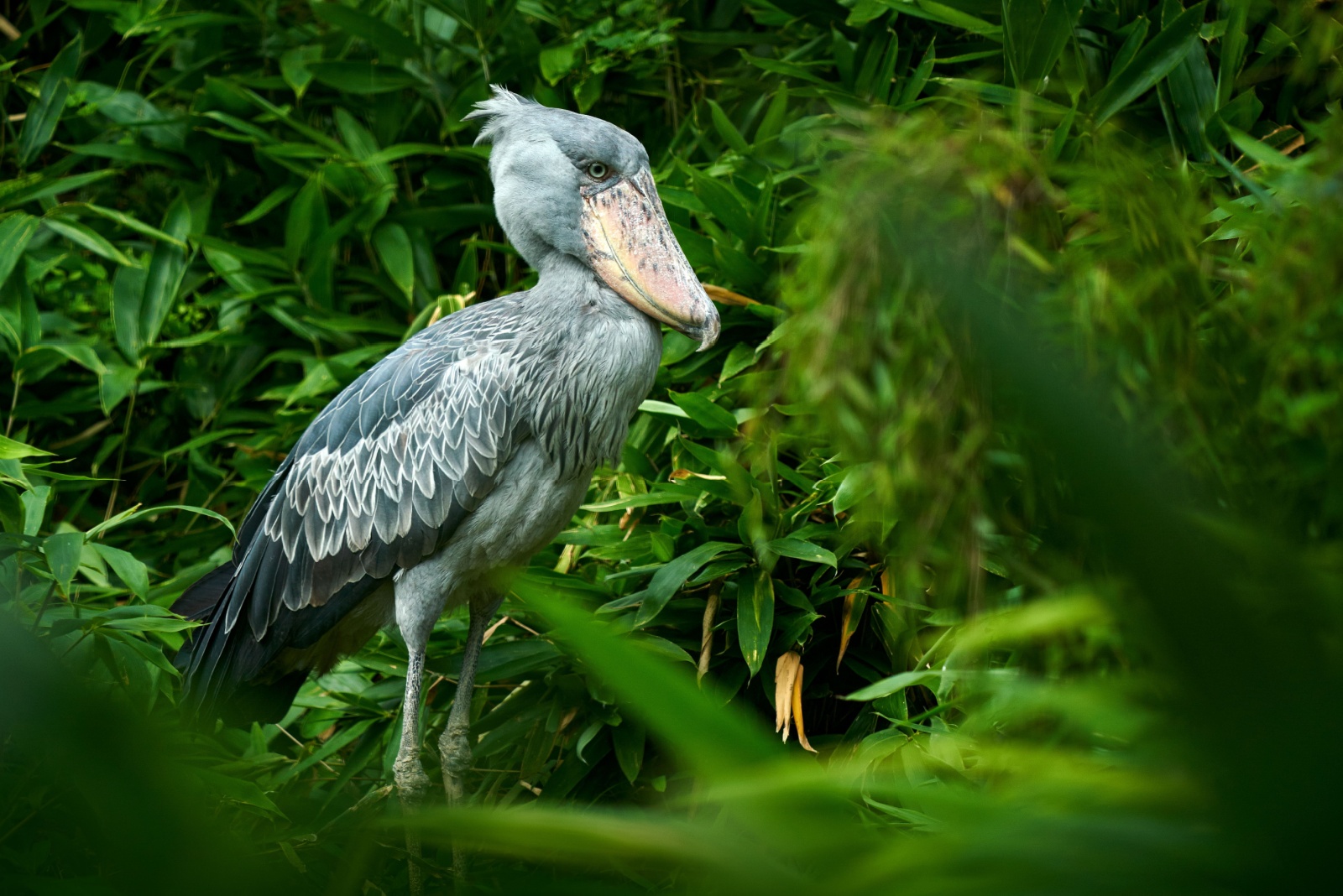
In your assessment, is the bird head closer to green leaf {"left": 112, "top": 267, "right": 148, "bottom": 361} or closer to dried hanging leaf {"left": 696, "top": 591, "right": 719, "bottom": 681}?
dried hanging leaf {"left": 696, "top": 591, "right": 719, "bottom": 681}

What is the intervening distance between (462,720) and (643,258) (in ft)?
2.81

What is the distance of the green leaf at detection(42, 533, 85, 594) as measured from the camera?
1.61 m

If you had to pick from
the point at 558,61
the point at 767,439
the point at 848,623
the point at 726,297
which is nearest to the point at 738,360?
the point at 726,297

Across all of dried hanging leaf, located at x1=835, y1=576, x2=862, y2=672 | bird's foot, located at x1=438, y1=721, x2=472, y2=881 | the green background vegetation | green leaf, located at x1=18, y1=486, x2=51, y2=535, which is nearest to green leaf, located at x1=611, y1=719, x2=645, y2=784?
the green background vegetation

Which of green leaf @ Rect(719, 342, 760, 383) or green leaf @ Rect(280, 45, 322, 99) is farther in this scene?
green leaf @ Rect(280, 45, 322, 99)

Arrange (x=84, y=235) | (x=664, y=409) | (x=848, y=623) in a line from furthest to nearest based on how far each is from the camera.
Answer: (x=84, y=235) < (x=664, y=409) < (x=848, y=623)

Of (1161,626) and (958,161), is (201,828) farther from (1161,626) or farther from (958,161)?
(958,161)

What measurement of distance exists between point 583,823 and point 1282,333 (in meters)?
0.36

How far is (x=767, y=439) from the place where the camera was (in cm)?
186

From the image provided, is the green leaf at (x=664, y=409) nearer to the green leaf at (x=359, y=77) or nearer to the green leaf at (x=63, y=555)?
the green leaf at (x=63, y=555)

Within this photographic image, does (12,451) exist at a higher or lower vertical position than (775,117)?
lower

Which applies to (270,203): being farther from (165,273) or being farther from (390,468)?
(390,468)

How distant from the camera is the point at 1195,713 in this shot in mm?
346

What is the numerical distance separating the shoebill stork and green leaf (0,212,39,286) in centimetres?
101
